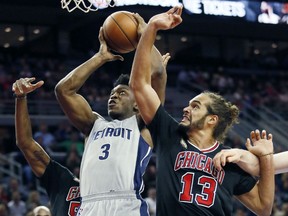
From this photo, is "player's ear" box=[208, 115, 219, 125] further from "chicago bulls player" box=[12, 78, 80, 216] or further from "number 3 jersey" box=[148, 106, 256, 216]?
"chicago bulls player" box=[12, 78, 80, 216]

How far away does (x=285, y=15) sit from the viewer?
2203cm

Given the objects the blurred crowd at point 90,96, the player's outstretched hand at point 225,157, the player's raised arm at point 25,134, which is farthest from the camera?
the blurred crowd at point 90,96

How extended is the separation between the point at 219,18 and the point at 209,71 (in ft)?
14.4

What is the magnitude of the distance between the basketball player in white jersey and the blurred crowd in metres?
6.39

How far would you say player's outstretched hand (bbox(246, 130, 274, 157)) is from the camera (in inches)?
198

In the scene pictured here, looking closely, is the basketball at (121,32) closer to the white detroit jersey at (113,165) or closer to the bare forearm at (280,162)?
the white detroit jersey at (113,165)

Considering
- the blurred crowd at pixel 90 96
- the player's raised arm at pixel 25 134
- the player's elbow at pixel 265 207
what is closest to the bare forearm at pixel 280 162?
the player's elbow at pixel 265 207

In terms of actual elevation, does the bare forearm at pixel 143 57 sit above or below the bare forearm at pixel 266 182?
above


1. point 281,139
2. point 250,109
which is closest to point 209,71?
point 250,109

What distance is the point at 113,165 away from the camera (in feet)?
18.8

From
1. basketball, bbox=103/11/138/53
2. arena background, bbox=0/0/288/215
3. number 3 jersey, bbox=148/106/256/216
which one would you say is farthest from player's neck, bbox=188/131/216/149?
arena background, bbox=0/0/288/215

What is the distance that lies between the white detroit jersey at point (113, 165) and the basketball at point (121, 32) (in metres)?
0.61

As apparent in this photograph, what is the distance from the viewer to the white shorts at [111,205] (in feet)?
18.7

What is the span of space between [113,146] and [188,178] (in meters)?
1.00
